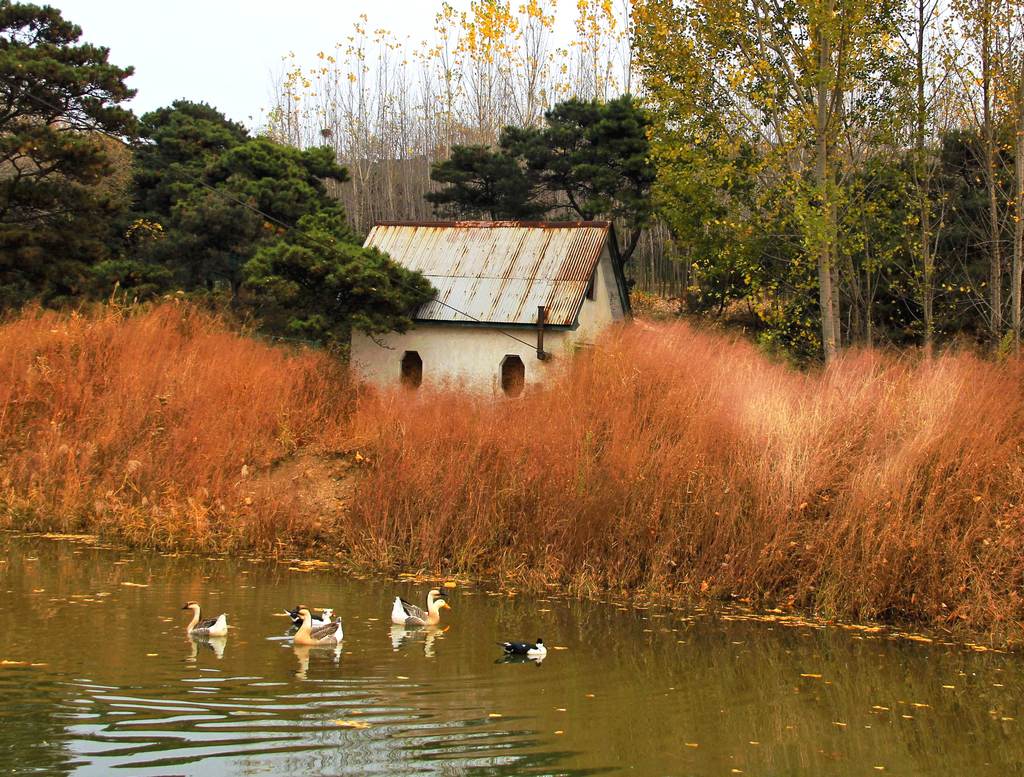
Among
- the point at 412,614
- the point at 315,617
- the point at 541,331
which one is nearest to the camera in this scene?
the point at 315,617

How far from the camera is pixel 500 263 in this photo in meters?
25.2

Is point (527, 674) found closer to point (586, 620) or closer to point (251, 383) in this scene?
point (586, 620)

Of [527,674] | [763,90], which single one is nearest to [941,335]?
[763,90]

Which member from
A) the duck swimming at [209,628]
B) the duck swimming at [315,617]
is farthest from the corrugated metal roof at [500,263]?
the duck swimming at [209,628]

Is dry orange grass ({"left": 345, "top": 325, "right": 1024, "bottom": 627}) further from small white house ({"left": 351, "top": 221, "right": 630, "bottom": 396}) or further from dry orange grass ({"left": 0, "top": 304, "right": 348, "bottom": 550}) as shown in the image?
small white house ({"left": 351, "top": 221, "right": 630, "bottom": 396})

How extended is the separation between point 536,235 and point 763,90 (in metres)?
5.72

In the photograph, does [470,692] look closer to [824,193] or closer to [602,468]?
[602,468]

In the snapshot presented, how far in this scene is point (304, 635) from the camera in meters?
10.7

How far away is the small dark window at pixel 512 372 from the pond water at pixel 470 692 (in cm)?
1088

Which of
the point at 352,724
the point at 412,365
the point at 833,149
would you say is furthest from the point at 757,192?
the point at 352,724

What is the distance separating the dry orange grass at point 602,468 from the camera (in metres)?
13.9

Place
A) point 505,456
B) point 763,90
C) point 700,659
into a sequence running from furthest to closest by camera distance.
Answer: point 763,90, point 505,456, point 700,659

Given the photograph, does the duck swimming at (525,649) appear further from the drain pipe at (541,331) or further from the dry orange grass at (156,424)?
the drain pipe at (541,331)

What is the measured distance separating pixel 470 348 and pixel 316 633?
14.0 m
